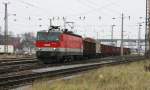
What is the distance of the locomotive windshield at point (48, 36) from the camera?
3609 centimetres

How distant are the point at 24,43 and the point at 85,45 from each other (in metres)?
91.9

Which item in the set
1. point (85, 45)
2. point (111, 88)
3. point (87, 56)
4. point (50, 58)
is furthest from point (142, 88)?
point (87, 56)

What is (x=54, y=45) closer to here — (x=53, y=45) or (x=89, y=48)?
(x=53, y=45)

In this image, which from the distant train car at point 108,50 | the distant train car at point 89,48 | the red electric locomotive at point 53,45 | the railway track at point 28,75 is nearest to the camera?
the railway track at point 28,75

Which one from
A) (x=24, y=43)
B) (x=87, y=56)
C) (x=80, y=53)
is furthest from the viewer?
(x=24, y=43)

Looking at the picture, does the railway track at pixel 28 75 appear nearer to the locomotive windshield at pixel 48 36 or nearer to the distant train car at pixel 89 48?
the locomotive windshield at pixel 48 36

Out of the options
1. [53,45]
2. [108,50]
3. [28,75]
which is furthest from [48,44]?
[108,50]

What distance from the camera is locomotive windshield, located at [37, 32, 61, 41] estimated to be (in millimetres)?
36094

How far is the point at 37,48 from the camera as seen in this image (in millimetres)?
35656

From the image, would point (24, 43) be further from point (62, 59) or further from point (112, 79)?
point (112, 79)

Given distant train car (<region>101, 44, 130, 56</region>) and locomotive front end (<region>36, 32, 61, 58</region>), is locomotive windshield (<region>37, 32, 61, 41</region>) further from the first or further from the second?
distant train car (<region>101, 44, 130, 56</region>)

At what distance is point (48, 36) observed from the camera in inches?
1433

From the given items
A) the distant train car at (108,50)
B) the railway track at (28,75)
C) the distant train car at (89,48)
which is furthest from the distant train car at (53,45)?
the distant train car at (108,50)

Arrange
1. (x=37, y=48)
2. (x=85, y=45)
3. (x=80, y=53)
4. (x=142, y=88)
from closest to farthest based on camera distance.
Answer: (x=142, y=88), (x=37, y=48), (x=80, y=53), (x=85, y=45)
